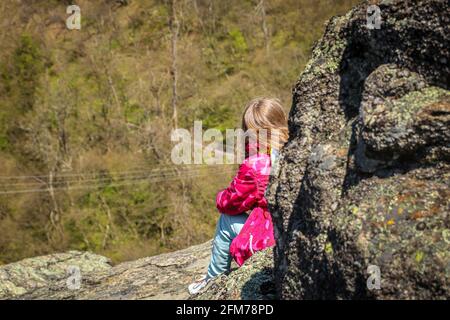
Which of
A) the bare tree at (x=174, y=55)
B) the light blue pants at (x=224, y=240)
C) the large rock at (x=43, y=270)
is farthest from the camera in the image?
the bare tree at (x=174, y=55)

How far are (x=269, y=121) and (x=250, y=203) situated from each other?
0.58 meters

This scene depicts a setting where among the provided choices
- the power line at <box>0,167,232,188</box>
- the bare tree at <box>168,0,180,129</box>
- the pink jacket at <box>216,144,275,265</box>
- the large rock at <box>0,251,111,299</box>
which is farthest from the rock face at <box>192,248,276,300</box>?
the bare tree at <box>168,0,180,129</box>

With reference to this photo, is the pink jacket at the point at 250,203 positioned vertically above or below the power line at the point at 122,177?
above

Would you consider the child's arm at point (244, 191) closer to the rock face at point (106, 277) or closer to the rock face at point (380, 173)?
the rock face at point (380, 173)

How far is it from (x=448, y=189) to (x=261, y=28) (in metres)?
28.7

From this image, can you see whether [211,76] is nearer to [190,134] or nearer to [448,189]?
[190,134]

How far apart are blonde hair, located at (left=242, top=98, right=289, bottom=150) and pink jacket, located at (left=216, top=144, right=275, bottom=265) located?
13 cm

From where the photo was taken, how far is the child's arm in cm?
401

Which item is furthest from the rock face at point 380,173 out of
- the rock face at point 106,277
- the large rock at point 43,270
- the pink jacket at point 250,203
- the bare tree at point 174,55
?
the bare tree at point 174,55

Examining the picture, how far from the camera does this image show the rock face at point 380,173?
8.11ft

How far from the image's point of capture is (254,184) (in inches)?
158

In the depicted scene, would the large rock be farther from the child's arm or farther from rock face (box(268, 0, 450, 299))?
rock face (box(268, 0, 450, 299))

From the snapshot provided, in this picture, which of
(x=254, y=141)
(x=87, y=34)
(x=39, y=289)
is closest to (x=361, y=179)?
(x=254, y=141)

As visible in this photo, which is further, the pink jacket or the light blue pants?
the light blue pants
